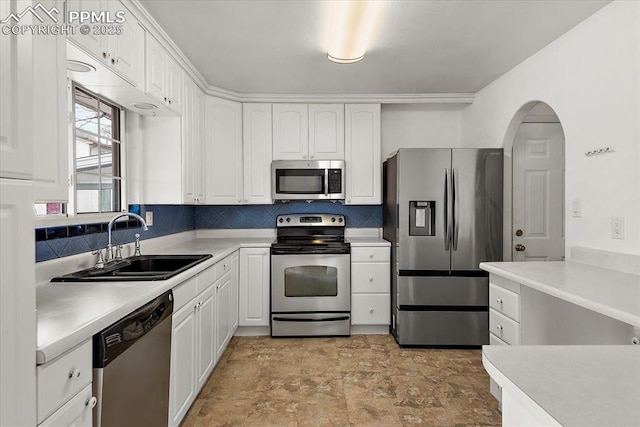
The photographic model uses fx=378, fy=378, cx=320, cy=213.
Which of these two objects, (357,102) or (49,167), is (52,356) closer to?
(49,167)

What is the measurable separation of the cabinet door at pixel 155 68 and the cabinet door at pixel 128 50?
9 cm

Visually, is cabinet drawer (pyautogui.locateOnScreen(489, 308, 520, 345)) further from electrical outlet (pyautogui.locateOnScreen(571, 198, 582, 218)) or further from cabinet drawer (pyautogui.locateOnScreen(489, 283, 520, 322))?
electrical outlet (pyautogui.locateOnScreen(571, 198, 582, 218))

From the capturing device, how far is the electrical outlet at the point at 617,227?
2133mm

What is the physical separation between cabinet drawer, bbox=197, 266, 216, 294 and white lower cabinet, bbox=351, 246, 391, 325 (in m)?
1.51

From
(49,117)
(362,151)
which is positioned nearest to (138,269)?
(49,117)

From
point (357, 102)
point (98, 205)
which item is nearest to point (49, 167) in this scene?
point (98, 205)

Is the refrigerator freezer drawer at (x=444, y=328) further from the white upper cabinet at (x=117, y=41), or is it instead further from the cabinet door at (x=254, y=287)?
the white upper cabinet at (x=117, y=41)

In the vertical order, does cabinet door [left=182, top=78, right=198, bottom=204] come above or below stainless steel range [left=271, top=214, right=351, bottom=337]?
above

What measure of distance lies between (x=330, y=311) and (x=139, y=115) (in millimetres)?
2445

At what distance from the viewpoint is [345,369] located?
3.02m

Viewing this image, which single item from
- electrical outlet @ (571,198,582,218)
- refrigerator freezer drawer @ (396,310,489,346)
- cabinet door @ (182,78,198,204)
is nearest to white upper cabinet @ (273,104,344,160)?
cabinet door @ (182,78,198,204)

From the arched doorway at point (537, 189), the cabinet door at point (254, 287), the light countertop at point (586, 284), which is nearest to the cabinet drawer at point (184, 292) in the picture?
the cabinet door at point (254, 287)

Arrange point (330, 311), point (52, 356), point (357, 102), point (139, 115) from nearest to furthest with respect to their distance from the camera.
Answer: point (52, 356) < point (139, 115) < point (330, 311) < point (357, 102)

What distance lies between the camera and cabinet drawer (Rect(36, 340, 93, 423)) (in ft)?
3.32
